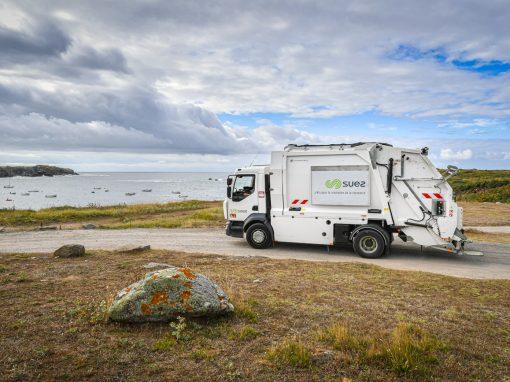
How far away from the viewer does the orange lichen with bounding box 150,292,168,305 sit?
18.9 ft

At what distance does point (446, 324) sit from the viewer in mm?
5996

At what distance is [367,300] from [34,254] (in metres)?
11.5

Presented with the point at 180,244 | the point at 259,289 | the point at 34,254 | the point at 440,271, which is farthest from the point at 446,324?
the point at 34,254

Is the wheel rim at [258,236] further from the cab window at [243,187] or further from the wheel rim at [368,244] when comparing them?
the wheel rim at [368,244]

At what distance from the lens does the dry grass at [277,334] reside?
4.48 metres

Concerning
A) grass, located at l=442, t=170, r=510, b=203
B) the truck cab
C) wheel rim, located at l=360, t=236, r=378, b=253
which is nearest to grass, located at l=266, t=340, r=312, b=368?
wheel rim, located at l=360, t=236, r=378, b=253

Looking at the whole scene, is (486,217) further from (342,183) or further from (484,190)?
(484,190)

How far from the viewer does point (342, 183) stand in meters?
12.9

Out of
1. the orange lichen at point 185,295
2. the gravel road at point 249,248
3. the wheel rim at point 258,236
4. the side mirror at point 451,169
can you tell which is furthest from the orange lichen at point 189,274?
the side mirror at point 451,169

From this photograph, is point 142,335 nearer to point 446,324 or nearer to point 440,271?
point 446,324

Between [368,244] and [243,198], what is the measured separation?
4788mm

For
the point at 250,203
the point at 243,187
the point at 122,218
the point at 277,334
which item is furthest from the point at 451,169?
the point at 122,218

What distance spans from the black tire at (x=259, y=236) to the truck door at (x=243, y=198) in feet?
1.78

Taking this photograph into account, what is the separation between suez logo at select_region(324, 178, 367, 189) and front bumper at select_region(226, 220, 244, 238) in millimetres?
3717
